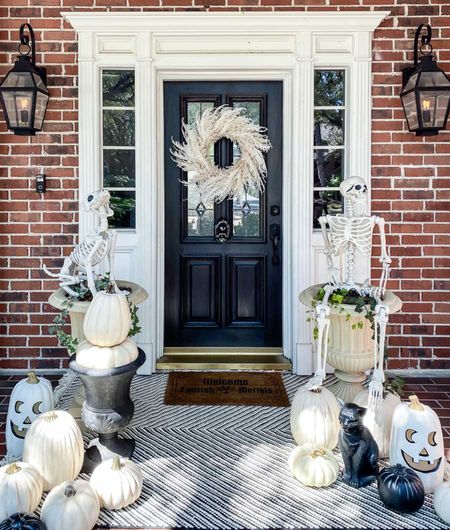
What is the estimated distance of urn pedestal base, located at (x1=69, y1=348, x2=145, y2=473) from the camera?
2467 mm

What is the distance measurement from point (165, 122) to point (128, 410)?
234cm

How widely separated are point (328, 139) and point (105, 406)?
2576 millimetres

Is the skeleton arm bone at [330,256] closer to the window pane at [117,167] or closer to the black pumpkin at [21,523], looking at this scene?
the window pane at [117,167]

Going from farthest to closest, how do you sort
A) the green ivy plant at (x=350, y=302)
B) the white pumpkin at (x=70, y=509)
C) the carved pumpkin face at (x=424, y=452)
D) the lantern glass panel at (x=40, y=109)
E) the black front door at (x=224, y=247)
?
the black front door at (x=224, y=247), the lantern glass panel at (x=40, y=109), the green ivy plant at (x=350, y=302), the carved pumpkin face at (x=424, y=452), the white pumpkin at (x=70, y=509)

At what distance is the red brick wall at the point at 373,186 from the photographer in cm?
385

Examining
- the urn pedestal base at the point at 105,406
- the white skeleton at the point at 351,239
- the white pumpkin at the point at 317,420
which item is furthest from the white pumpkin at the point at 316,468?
the urn pedestal base at the point at 105,406

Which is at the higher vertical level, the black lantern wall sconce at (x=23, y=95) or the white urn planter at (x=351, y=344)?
the black lantern wall sconce at (x=23, y=95)

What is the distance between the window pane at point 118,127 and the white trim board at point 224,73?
0.10m

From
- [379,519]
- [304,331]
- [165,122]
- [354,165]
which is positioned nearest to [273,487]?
[379,519]

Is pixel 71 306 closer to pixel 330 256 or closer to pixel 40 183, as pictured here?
pixel 40 183

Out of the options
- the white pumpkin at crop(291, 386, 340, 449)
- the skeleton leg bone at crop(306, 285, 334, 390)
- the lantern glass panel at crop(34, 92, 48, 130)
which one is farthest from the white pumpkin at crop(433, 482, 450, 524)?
the lantern glass panel at crop(34, 92, 48, 130)

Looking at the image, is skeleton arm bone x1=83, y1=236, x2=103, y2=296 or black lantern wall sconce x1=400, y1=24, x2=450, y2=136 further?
black lantern wall sconce x1=400, y1=24, x2=450, y2=136

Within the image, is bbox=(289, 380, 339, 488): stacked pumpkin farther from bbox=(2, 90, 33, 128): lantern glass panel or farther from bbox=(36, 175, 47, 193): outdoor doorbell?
bbox=(2, 90, 33, 128): lantern glass panel

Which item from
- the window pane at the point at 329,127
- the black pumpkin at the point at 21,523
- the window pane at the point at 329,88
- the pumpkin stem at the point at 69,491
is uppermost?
the window pane at the point at 329,88
